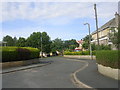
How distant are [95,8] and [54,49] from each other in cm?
5671

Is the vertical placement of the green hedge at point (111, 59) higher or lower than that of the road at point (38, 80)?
higher

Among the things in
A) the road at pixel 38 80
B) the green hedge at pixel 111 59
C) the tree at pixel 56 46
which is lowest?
the road at pixel 38 80

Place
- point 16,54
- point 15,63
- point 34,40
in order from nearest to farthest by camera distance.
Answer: point 15,63 < point 16,54 < point 34,40

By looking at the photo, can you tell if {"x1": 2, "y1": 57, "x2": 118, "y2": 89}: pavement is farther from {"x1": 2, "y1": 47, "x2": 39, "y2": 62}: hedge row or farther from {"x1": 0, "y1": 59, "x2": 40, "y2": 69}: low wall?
{"x1": 2, "y1": 47, "x2": 39, "y2": 62}: hedge row

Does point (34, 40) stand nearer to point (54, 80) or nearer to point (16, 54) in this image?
point (16, 54)

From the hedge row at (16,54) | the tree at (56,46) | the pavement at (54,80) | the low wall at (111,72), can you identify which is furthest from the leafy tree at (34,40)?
the low wall at (111,72)

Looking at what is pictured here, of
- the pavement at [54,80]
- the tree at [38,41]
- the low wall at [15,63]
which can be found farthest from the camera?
the tree at [38,41]

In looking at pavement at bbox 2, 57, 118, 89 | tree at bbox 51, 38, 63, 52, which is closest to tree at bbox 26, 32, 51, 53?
tree at bbox 51, 38, 63, 52

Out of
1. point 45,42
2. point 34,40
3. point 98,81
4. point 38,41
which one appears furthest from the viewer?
point 45,42

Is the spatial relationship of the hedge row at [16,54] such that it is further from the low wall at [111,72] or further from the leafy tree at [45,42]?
the leafy tree at [45,42]

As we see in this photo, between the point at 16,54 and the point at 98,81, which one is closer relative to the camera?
the point at 98,81

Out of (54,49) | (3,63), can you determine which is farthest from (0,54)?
(54,49)

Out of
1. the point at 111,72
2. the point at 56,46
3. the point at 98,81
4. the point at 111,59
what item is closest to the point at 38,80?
the point at 98,81

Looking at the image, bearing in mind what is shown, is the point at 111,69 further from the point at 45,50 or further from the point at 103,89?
the point at 45,50
